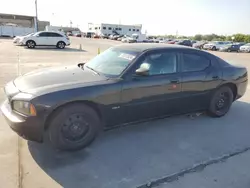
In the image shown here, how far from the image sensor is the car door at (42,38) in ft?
70.0

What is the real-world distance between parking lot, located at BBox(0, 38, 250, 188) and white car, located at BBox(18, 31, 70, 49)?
18360 millimetres

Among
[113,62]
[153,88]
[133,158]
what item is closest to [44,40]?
[113,62]

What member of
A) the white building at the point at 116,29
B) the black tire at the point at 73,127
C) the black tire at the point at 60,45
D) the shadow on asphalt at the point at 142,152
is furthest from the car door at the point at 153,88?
the white building at the point at 116,29

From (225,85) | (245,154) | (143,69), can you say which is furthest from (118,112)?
(225,85)

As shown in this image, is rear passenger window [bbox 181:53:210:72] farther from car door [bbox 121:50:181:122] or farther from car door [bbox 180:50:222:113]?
car door [bbox 121:50:181:122]

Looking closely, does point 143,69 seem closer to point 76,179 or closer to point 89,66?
point 89,66

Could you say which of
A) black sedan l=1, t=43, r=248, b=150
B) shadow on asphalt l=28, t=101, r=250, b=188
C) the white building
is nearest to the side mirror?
black sedan l=1, t=43, r=248, b=150

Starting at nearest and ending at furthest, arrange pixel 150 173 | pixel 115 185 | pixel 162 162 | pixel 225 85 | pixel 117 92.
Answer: pixel 115 185 → pixel 150 173 → pixel 162 162 → pixel 117 92 → pixel 225 85

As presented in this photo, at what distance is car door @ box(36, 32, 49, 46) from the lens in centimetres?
2134

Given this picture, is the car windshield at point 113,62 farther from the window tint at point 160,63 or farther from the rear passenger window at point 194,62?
the rear passenger window at point 194,62

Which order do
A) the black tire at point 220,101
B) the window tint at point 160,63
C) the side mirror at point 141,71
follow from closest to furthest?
1. the side mirror at point 141,71
2. the window tint at point 160,63
3. the black tire at point 220,101

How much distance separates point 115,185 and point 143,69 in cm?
179

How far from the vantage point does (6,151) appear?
3.44 metres

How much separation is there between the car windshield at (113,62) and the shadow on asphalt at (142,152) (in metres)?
1.08
